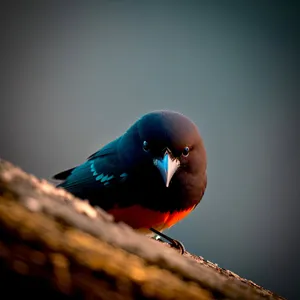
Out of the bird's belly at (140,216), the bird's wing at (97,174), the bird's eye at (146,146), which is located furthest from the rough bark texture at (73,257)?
the bird's wing at (97,174)

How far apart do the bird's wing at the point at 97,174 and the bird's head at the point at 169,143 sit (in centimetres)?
24

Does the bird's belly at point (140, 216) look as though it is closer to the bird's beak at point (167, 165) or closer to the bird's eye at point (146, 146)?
the bird's beak at point (167, 165)

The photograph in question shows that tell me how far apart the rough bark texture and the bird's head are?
1.97 metres

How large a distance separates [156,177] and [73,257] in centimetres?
237

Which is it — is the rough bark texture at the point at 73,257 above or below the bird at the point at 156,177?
below

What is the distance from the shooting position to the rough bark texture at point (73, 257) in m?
1.15

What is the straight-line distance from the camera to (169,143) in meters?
3.62

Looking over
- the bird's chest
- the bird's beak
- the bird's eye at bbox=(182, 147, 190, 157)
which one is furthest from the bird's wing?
the bird's eye at bbox=(182, 147, 190, 157)

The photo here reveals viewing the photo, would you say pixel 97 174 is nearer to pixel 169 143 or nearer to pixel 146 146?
pixel 146 146

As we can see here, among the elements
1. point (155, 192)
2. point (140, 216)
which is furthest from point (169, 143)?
point (140, 216)

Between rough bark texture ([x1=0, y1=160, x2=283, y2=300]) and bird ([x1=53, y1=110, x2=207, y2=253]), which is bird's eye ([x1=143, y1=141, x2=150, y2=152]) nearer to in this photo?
bird ([x1=53, y1=110, x2=207, y2=253])

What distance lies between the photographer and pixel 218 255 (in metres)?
13.5

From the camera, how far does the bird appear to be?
360 centimetres

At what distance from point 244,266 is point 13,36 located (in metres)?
64.5
